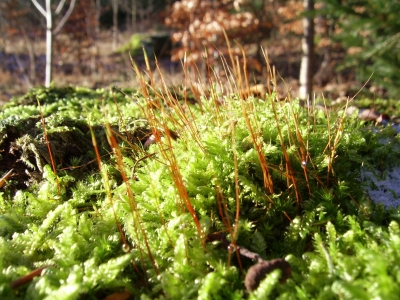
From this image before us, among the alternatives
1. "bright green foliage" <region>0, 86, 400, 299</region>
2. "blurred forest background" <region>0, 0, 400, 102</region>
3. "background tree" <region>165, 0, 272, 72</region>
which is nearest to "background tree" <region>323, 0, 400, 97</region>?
"blurred forest background" <region>0, 0, 400, 102</region>

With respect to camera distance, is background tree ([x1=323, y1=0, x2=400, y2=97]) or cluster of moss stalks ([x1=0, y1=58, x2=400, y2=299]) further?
background tree ([x1=323, y1=0, x2=400, y2=97])

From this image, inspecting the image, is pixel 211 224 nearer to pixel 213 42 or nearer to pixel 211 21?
pixel 213 42

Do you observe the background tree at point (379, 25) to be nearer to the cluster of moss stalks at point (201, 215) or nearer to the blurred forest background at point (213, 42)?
the blurred forest background at point (213, 42)

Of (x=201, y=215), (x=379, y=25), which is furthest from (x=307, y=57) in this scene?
(x=201, y=215)

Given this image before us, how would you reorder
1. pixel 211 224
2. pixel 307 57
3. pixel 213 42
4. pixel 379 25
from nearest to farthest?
pixel 211 224 → pixel 379 25 → pixel 307 57 → pixel 213 42

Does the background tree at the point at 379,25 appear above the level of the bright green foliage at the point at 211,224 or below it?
above

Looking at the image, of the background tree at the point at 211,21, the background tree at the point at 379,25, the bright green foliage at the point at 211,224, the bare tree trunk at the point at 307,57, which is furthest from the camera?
the background tree at the point at 211,21

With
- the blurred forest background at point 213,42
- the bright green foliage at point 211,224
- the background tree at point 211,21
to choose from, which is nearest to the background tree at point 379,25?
the blurred forest background at point 213,42

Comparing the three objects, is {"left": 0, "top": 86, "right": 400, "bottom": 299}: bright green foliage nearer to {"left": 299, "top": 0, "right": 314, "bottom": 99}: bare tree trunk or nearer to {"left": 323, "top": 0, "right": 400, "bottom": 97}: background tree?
{"left": 323, "top": 0, "right": 400, "bottom": 97}: background tree
